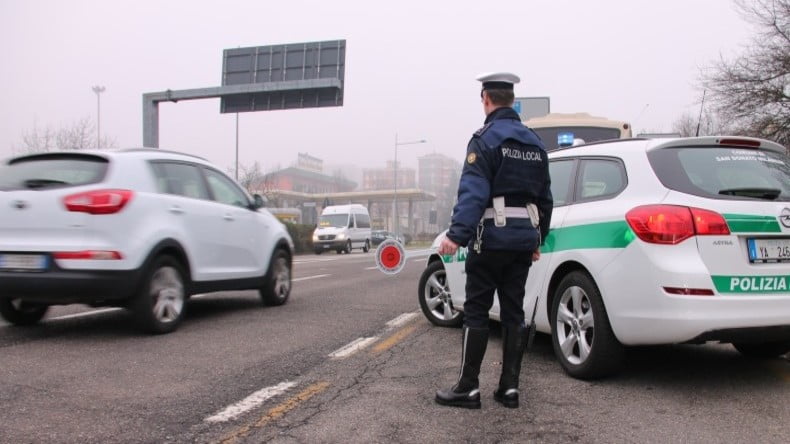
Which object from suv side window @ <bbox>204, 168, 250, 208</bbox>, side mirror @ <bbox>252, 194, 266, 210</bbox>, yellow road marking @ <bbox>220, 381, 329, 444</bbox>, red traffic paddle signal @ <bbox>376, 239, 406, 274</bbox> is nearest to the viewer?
yellow road marking @ <bbox>220, 381, 329, 444</bbox>

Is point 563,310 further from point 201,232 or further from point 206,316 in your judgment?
point 206,316

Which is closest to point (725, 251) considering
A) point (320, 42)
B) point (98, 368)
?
point (98, 368)

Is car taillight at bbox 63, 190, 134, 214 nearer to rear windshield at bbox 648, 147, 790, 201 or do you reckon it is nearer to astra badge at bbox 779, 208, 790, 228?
rear windshield at bbox 648, 147, 790, 201

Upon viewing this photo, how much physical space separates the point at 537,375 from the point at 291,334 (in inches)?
95.2

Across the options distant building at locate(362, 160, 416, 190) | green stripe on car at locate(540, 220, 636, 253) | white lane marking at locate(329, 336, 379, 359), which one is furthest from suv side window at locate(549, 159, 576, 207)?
distant building at locate(362, 160, 416, 190)

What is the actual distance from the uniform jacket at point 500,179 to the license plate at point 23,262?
366 cm

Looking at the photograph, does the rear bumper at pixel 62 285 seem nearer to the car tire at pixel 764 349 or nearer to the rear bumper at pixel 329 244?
the car tire at pixel 764 349

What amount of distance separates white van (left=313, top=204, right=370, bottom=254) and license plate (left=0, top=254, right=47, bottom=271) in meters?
26.7

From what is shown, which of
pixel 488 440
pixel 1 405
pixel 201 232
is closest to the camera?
pixel 488 440

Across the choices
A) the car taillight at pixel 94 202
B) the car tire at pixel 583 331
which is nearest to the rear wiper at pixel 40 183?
the car taillight at pixel 94 202

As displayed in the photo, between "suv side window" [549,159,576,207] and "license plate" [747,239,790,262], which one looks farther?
"suv side window" [549,159,576,207]

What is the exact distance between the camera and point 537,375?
14.6 ft

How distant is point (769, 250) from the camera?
389 cm

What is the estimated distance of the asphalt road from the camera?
3264 mm
